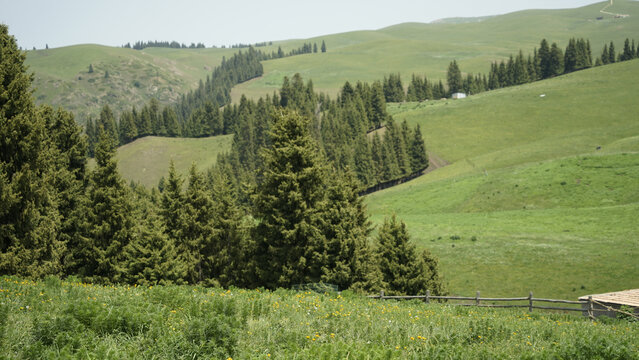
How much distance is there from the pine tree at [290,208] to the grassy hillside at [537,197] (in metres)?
16.8

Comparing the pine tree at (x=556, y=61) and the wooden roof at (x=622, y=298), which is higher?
the pine tree at (x=556, y=61)

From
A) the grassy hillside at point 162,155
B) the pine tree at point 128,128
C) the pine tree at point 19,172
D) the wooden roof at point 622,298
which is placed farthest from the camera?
the pine tree at point 128,128

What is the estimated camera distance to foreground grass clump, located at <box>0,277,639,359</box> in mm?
6887

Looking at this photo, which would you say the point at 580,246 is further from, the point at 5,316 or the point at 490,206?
the point at 5,316

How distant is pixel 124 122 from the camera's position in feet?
563

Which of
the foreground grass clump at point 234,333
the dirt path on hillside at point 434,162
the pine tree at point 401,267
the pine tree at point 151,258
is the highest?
the foreground grass clump at point 234,333

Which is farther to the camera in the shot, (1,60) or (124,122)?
(124,122)

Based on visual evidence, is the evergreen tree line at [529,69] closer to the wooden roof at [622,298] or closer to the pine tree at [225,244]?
the pine tree at [225,244]

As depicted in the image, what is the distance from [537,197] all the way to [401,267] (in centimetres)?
3818

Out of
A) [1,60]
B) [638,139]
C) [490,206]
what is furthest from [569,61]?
[1,60]

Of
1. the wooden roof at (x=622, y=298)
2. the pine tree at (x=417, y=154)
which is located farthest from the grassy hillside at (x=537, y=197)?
the wooden roof at (x=622, y=298)

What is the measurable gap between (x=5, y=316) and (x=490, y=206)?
63494 mm

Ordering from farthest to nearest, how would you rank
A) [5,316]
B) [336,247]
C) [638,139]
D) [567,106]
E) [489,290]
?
[567,106] < [638,139] < [489,290] < [336,247] < [5,316]

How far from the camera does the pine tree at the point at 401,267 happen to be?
3222 cm
